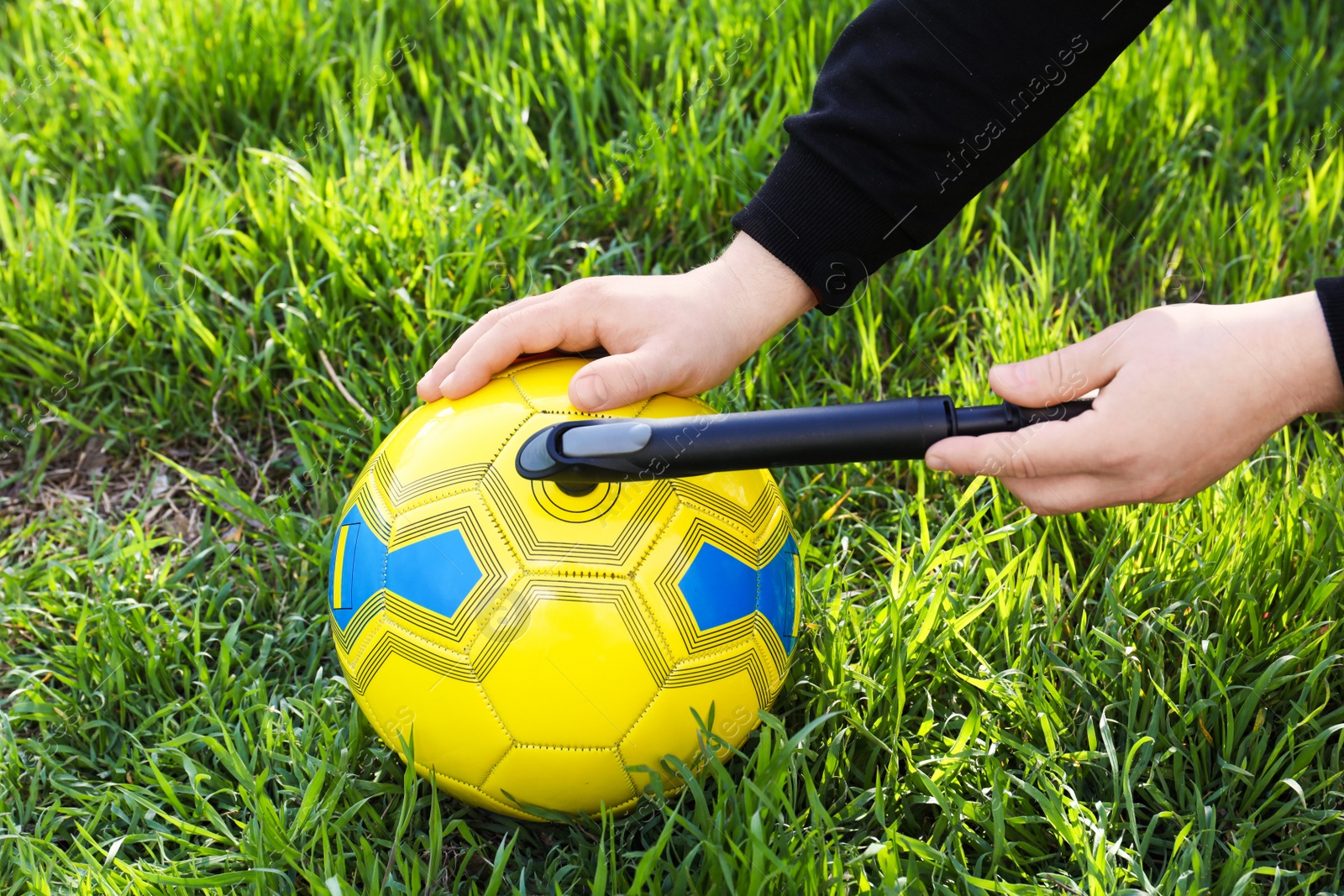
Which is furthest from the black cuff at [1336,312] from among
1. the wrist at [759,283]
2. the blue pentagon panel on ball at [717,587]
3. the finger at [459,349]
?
the finger at [459,349]

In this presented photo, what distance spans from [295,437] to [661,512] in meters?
1.29

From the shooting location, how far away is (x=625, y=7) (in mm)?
3400

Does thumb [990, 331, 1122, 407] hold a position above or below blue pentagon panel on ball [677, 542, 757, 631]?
above

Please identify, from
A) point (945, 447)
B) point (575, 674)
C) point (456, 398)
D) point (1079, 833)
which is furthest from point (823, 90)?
point (1079, 833)

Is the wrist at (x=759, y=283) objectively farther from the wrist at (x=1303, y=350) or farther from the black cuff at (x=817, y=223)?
the wrist at (x=1303, y=350)

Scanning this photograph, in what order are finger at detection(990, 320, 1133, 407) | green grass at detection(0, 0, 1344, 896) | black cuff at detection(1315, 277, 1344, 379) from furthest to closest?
green grass at detection(0, 0, 1344, 896), finger at detection(990, 320, 1133, 407), black cuff at detection(1315, 277, 1344, 379)

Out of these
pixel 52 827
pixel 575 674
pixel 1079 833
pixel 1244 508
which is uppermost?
pixel 1244 508

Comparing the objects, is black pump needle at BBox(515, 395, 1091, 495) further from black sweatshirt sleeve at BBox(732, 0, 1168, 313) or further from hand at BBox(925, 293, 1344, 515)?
black sweatshirt sleeve at BBox(732, 0, 1168, 313)

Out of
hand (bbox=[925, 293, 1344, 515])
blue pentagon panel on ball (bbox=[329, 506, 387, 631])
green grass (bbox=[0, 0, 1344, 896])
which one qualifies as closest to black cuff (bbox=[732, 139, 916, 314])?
hand (bbox=[925, 293, 1344, 515])

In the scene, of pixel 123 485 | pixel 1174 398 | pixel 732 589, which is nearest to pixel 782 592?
pixel 732 589

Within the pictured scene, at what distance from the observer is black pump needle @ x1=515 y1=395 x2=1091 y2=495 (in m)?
1.60

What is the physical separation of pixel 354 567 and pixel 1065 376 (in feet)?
4.47

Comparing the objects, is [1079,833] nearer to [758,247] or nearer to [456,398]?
[758,247]

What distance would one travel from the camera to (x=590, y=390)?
1790mm
